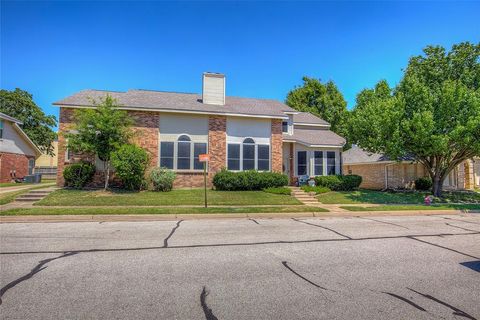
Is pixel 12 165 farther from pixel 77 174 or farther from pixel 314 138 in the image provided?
pixel 314 138

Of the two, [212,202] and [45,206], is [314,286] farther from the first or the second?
[45,206]

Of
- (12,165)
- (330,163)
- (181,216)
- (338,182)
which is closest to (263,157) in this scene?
(338,182)

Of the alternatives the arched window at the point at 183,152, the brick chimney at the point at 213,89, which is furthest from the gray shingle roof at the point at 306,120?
the arched window at the point at 183,152

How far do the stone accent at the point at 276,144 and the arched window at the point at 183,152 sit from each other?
19.1 ft

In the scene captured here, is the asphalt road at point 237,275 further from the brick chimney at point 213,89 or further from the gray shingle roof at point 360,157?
the gray shingle roof at point 360,157

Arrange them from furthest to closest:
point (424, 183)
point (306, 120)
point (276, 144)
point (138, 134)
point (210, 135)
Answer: point (306, 120) < point (424, 183) < point (276, 144) < point (210, 135) < point (138, 134)

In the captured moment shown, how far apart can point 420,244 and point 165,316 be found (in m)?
6.18

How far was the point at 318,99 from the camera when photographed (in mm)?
42438

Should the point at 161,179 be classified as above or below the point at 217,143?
below

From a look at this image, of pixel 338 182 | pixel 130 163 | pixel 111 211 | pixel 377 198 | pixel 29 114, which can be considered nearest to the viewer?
pixel 111 211

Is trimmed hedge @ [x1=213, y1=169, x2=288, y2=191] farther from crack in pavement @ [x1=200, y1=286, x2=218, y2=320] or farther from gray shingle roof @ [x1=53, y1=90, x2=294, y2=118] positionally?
crack in pavement @ [x1=200, y1=286, x2=218, y2=320]

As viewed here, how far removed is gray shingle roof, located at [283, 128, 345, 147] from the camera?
2300 cm

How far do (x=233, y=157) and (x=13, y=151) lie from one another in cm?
2181

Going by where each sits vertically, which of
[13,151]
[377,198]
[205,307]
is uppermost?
[13,151]
